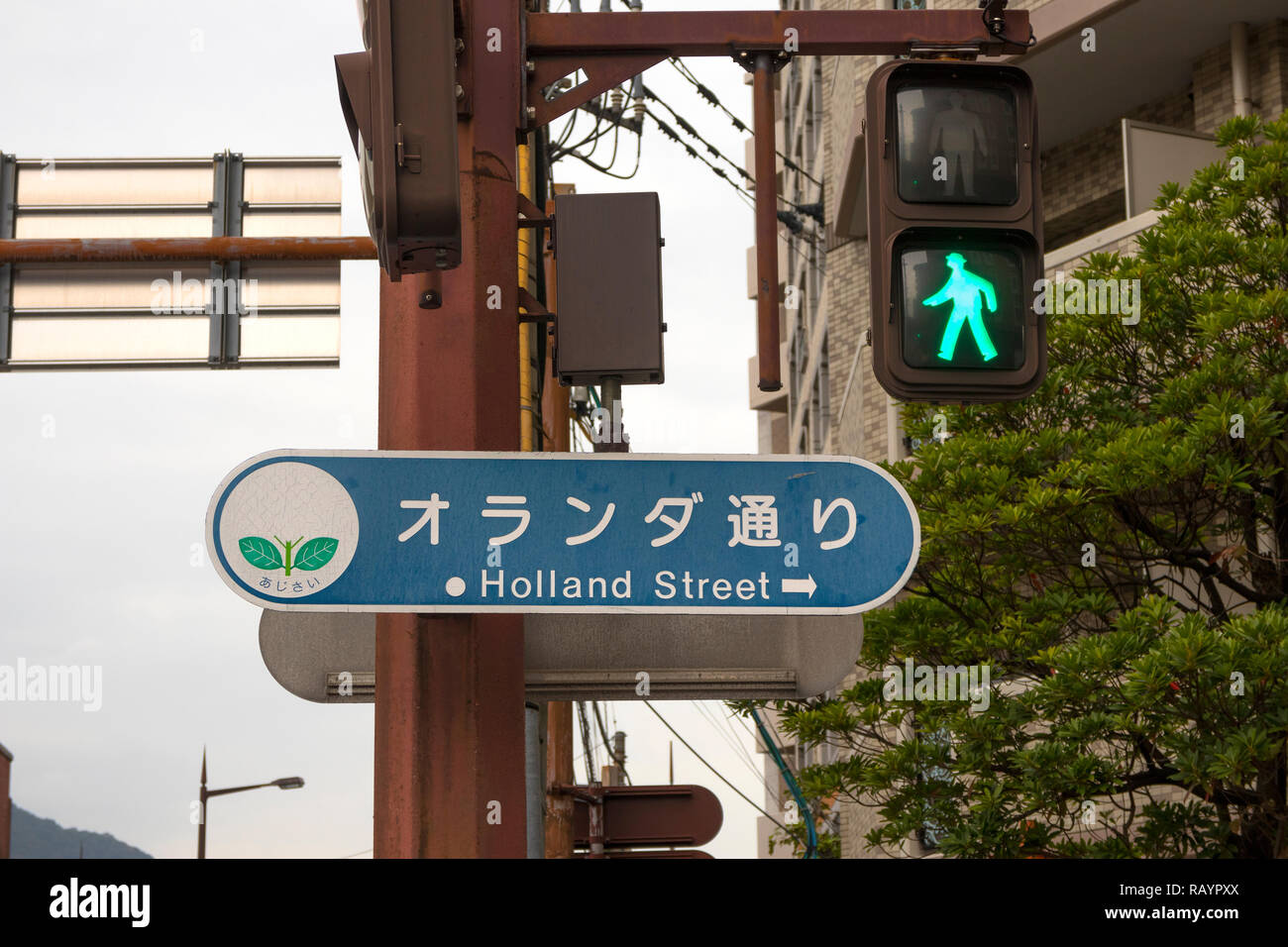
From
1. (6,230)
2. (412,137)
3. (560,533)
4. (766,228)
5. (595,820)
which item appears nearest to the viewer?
(412,137)

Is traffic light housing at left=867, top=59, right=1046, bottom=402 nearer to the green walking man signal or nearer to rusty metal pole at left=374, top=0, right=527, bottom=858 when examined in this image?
the green walking man signal

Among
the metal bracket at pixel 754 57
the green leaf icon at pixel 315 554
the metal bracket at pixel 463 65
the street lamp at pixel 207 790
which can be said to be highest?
the metal bracket at pixel 754 57

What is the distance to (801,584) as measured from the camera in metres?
4.11

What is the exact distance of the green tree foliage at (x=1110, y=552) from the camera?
1020 cm

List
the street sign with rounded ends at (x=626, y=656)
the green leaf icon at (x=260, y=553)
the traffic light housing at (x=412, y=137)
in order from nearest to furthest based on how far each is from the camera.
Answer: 1. the traffic light housing at (x=412, y=137)
2. the green leaf icon at (x=260, y=553)
3. the street sign with rounded ends at (x=626, y=656)

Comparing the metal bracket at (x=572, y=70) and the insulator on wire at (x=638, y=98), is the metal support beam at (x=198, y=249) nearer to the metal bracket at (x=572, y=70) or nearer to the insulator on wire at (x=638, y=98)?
the metal bracket at (x=572, y=70)

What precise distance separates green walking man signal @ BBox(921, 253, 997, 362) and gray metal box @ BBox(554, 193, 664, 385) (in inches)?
30.6

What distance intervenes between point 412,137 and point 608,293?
914 millimetres

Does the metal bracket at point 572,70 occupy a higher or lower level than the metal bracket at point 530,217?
higher

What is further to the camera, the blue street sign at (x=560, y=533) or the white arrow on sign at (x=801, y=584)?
the white arrow on sign at (x=801, y=584)

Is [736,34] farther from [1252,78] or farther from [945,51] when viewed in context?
[1252,78]

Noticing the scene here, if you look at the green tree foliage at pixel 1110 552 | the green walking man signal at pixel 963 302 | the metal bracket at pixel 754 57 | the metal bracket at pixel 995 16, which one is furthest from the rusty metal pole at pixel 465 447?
the green tree foliage at pixel 1110 552

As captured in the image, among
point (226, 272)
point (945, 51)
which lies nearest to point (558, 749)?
point (226, 272)

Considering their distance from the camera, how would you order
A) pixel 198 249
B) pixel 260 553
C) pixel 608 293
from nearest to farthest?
pixel 260 553 < pixel 608 293 < pixel 198 249
